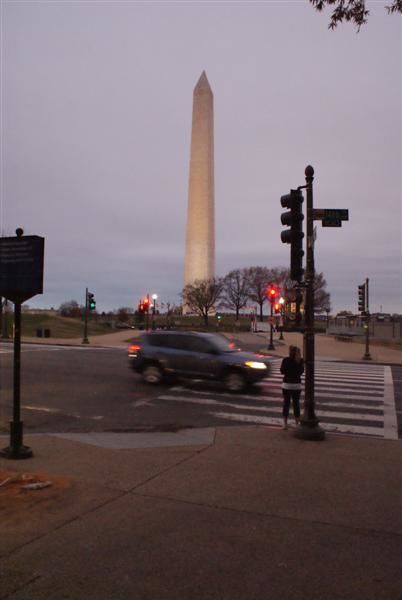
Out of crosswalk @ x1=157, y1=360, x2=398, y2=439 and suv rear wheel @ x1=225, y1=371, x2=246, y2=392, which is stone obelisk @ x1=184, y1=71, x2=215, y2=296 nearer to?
crosswalk @ x1=157, y1=360, x2=398, y2=439

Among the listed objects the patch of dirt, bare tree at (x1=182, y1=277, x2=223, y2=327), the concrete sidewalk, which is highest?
bare tree at (x1=182, y1=277, x2=223, y2=327)

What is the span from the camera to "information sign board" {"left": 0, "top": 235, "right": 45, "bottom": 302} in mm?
7715

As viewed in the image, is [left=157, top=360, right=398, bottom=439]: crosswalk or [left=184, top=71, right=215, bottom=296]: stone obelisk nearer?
[left=157, top=360, right=398, bottom=439]: crosswalk

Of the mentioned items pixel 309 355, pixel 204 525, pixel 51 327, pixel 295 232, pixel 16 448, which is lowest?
pixel 204 525

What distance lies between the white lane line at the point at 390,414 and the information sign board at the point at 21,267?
6.83 meters

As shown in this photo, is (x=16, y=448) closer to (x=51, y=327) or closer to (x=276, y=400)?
(x=276, y=400)

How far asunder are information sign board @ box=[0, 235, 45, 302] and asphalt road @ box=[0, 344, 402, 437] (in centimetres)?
353

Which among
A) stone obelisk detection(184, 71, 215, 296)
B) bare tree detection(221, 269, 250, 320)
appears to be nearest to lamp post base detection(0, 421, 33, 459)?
stone obelisk detection(184, 71, 215, 296)

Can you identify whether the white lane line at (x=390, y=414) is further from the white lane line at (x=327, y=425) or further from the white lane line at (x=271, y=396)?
the white lane line at (x=271, y=396)

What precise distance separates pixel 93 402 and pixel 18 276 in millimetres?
6520

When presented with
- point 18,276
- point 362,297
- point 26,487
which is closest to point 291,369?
point 18,276

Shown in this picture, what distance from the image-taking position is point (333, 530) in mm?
5117

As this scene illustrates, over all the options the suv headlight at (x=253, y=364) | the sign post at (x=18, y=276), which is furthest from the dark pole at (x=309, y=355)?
the suv headlight at (x=253, y=364)

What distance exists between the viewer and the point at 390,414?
40.7ft
